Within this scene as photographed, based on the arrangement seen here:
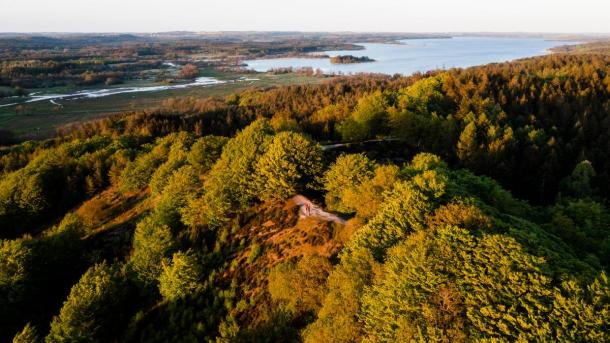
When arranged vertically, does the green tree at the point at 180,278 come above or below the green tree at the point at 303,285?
below

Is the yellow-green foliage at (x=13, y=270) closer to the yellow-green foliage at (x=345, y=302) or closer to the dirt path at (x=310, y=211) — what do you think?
the dirt path at (x=310, y=211)

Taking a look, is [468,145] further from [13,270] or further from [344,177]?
[13,270]

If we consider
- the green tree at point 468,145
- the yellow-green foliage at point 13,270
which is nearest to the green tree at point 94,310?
the yellow-green foliage at point 13,270

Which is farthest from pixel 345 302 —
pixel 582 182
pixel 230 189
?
pixel 582 182

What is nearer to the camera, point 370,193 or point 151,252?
point 370,193

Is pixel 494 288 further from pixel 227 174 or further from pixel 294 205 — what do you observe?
pixel 227 174

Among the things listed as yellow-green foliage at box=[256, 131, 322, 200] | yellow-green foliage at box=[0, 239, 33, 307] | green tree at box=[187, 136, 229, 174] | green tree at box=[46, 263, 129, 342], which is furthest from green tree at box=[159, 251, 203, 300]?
green tree at box=[187, 136, 229, 174]
